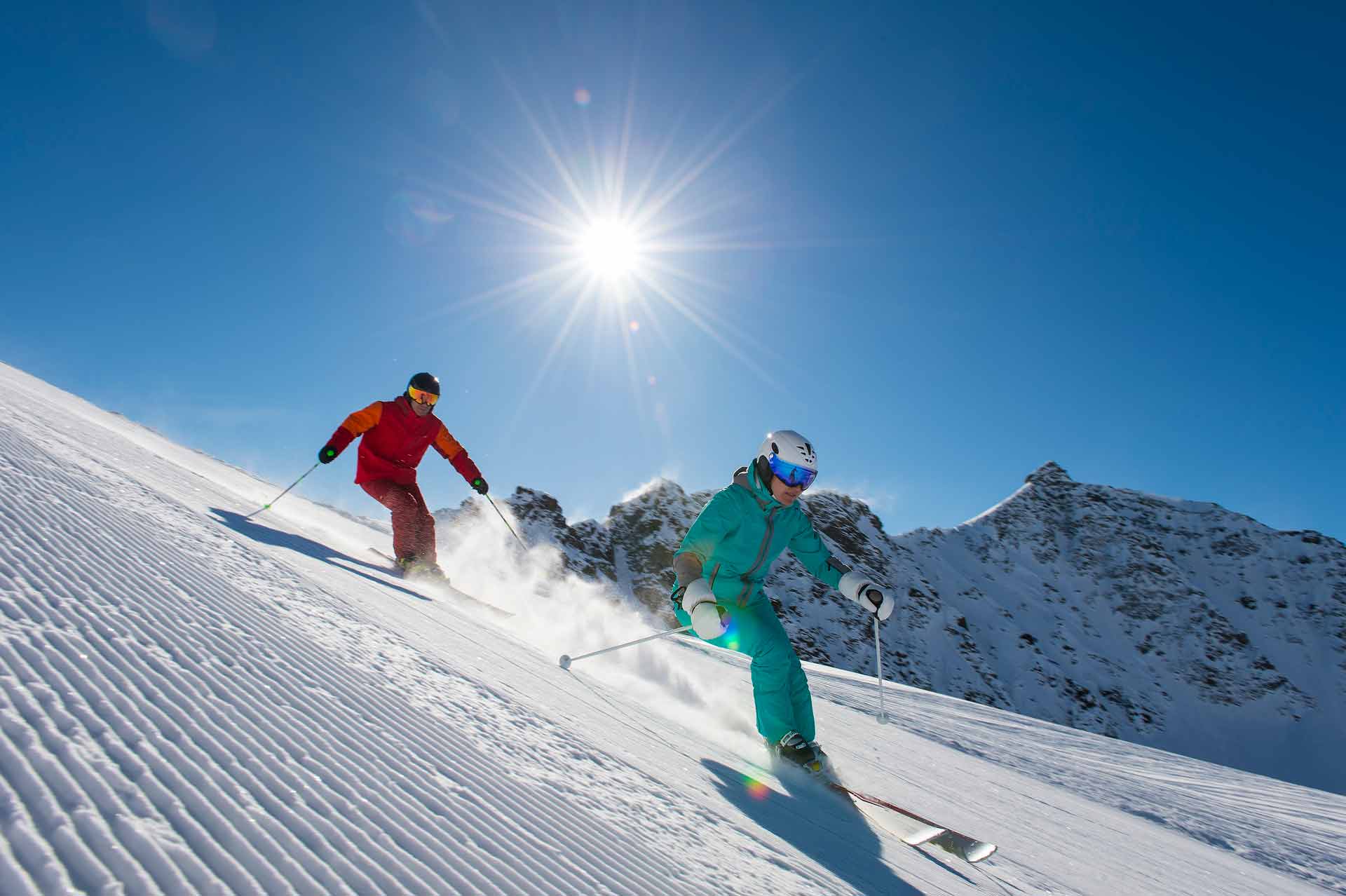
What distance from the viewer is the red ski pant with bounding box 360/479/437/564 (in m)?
7.14

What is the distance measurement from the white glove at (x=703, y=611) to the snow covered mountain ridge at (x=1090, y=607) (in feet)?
175

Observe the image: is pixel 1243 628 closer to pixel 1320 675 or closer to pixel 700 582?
pixel 1320 675

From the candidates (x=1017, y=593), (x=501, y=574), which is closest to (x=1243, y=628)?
(x=1017, y=593)

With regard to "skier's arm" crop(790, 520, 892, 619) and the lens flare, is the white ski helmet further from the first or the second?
the lens flare

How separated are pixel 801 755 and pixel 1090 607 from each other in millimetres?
120124

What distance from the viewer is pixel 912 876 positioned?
2523 mm

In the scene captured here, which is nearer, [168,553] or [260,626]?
[260,626]

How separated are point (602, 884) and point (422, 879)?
0.46 meters

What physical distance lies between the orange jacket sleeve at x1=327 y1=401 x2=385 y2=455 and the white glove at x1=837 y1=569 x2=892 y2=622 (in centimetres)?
551

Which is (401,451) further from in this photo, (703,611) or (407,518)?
(703,611)

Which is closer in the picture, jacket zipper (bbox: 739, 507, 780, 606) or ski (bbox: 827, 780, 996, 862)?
ski (bbox: 827, 780, 996, 862)

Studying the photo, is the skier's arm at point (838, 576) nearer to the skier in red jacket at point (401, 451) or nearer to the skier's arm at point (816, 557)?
the skier's arm at point (816, 557)

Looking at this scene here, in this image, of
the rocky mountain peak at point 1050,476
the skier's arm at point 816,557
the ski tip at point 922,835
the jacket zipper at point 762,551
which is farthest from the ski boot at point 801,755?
the rocky mountain peak at point 1050,476

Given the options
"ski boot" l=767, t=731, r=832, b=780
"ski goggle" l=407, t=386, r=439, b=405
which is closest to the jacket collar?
"ski boot" l=767, t=731, r=832, b=780
